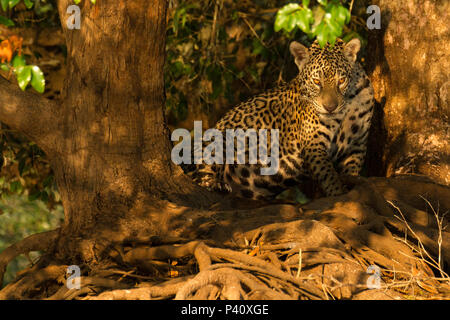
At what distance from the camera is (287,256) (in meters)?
4.88

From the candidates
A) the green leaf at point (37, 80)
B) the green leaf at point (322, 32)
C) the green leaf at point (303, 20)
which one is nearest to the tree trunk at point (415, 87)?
the green leaf at point (322, 32)

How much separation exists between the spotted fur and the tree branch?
2177mm

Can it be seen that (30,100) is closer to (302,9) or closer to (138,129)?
(138,129)

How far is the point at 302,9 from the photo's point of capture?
3.91 metres

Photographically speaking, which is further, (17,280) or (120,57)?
(120,57)

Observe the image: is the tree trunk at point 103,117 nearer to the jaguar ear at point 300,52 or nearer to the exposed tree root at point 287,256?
the exposed tree root at point 287,256

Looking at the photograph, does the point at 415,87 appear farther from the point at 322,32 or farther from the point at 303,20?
the point at 303,20

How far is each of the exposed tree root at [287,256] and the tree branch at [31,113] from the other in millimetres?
881

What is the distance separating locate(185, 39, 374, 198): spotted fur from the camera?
6766 mm

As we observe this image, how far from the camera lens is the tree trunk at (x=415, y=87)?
21.1 ft

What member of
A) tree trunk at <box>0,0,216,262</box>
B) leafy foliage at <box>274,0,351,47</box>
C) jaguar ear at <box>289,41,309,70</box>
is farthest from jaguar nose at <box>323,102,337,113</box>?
leafy foliage at <box>274,0,351,47</box>

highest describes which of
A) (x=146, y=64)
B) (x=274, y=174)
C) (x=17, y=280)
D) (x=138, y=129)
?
(x=146, y=64)

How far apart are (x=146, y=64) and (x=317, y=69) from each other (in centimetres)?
204
